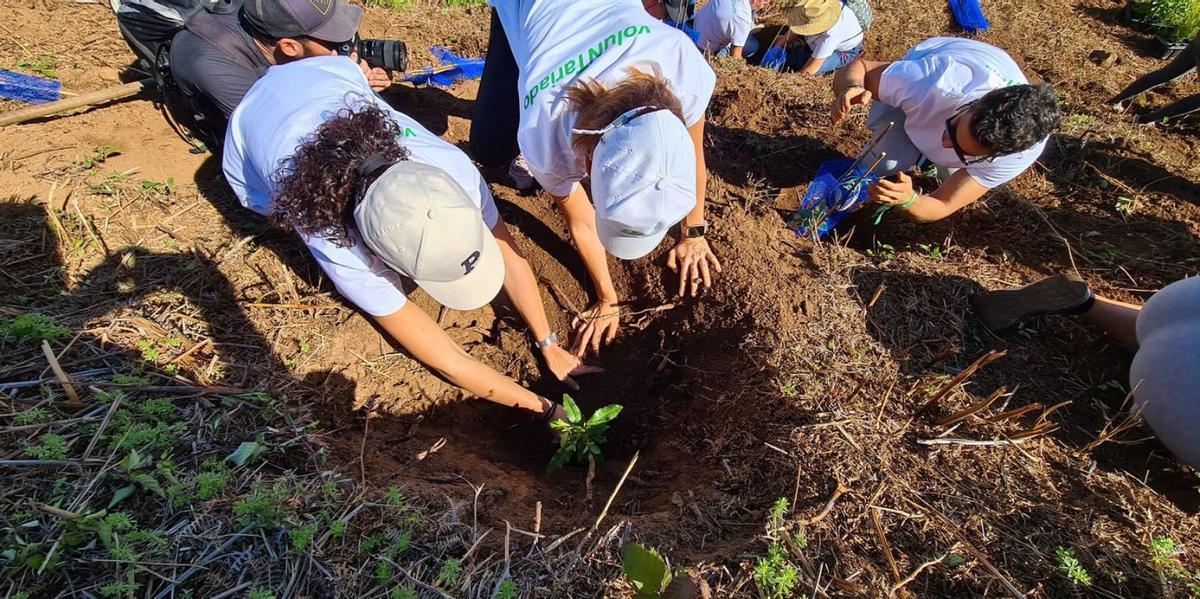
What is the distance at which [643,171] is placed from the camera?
1641 millimetres

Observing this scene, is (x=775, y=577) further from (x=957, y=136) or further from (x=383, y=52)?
(x=383, y=52)

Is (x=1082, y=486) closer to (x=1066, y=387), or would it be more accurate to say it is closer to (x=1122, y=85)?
(x=1066, y=387)

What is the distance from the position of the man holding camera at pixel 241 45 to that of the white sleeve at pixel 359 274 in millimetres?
1291

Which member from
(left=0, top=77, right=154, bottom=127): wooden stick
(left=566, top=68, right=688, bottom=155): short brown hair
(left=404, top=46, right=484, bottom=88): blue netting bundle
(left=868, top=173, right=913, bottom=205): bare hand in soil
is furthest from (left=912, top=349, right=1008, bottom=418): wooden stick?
(left=0, top=77, right=154, bottom=127): wooden stick

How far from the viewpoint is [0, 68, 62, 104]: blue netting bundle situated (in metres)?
3.11

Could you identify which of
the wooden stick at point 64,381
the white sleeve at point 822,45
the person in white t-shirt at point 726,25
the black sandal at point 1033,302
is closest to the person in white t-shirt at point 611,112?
the black sandal at point 1033,302

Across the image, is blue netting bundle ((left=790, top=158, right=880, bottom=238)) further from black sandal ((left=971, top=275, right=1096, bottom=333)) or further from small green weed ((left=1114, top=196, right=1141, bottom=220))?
small green weed ((left=1114, top=196, right=1141, bottom=220))

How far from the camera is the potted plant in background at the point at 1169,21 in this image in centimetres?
486

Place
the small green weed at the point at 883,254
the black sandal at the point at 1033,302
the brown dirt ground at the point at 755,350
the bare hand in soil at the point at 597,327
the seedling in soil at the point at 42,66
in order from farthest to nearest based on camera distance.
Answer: the seedling in soil at the point at 42,66, the bare hand in soil at the point at 597,327, the small green weed at the point at 883,254, the black sandal at the point at 1033,302, the brown dirt ground at the point at 755,350

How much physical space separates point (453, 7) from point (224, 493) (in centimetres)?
459

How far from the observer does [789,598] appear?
1.40 m

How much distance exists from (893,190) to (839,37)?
3.13 meters

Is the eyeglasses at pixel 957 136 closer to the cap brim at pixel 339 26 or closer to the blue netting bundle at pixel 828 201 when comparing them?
the blue netting bundle at pixel 828 201

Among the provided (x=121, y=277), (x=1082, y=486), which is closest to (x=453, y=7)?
(x=121, y=277)
